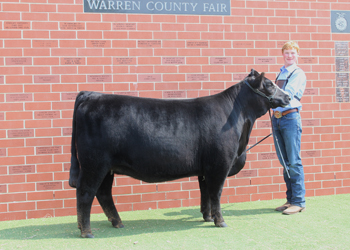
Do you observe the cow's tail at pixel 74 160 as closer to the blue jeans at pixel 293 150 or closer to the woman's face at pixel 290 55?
the blue jeans at pixel 293 150

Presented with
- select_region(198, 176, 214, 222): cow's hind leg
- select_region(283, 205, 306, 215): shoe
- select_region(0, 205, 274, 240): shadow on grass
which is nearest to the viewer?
select_region(0, 205, 274, 240): shadow on grass

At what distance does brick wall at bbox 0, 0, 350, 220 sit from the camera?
16.1 ft

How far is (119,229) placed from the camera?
4230 mm

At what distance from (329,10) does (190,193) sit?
3.51 meters

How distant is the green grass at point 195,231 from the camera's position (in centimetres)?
359

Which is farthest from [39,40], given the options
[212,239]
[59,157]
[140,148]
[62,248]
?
[212,239]

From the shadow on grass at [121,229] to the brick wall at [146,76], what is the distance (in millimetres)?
546

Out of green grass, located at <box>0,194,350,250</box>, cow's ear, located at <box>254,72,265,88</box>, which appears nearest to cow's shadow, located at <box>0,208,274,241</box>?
green grass, located at <box>0,194,350,250</box>

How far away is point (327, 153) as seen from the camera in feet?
19.0

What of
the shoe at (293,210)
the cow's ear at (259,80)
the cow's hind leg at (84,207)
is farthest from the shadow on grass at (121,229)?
the cow's ear at (259,80)

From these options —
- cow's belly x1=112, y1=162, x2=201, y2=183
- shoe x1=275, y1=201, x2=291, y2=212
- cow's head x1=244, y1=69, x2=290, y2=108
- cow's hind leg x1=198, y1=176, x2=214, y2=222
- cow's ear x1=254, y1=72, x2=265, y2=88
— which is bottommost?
shoe x1=275, y1=201, x2=291, y2=212

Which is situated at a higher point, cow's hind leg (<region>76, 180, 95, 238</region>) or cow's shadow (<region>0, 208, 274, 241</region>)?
cow's hind leg (<region>76, 180, 95, 238</region>)

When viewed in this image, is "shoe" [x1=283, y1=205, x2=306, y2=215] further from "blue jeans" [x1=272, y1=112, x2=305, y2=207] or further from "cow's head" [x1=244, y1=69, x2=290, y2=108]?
"cow's head" [x1=244, y1=69, x2=290, y2=108]

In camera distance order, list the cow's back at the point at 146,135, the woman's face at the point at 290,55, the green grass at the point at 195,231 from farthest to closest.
A: 1. the woman's face at the point at 290,55
2. the cow's back at the point at 146,135
3. the green grass at the point at 195,231
